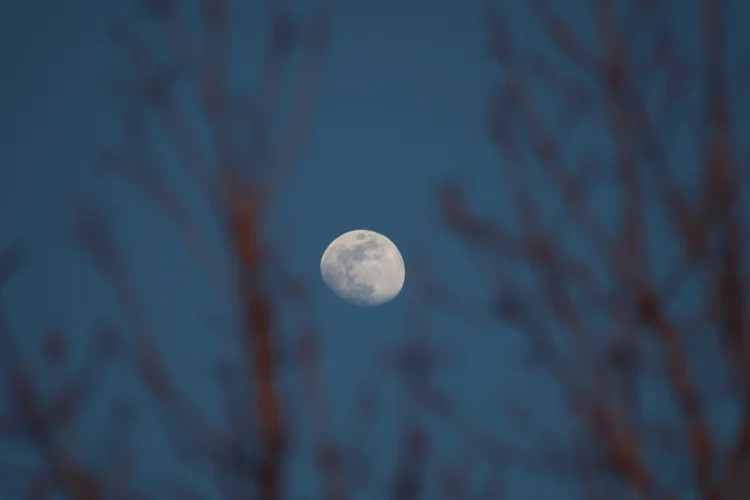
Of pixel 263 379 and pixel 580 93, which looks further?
pixel 580 93

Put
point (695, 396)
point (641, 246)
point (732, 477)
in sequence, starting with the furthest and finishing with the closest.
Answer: point (641, 246), point (695, 396), point (732, 477)

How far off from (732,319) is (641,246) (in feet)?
0.89

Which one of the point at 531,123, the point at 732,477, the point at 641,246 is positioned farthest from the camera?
the point at 531,123

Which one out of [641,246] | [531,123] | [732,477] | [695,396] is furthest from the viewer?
[531,123]

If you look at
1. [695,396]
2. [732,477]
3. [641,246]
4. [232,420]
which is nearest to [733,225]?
[641,246]

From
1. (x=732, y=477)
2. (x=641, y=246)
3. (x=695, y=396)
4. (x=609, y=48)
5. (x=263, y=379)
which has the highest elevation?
(x=609, y=48)

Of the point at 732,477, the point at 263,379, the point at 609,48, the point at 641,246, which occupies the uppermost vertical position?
the point at 609,48

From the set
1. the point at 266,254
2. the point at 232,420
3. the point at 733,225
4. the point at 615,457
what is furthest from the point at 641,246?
the point at 232,420

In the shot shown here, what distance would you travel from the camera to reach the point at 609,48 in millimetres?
1824

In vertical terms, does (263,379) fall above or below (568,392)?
above

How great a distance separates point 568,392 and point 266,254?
0.74 metres

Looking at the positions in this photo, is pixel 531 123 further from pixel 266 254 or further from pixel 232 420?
pixel 232 420

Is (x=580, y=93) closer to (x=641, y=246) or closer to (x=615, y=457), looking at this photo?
(x=641, y=246)

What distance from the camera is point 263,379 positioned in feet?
5.01
